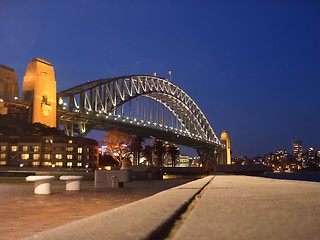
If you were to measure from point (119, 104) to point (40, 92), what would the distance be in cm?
2784

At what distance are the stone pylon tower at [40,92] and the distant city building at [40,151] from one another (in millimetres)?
5994

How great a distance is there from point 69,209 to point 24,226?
2.05 meters

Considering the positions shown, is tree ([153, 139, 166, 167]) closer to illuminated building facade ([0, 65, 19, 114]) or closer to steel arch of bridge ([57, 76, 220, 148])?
steel arch of bridge ([57, 76, 220, 148])

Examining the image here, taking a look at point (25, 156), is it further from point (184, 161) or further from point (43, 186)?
point (184, 161)

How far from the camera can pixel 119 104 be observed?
305ft

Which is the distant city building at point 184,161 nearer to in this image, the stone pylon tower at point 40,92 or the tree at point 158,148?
the tree at point 158,148

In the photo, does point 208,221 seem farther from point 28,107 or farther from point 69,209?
point 28,107

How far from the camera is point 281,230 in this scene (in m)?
2.08

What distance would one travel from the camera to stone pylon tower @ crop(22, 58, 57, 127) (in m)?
66.8

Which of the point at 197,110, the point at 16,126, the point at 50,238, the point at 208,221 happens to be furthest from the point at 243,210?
the point at 197,110

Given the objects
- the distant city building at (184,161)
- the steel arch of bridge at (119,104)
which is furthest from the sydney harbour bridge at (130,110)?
the distant city building at (184,161)

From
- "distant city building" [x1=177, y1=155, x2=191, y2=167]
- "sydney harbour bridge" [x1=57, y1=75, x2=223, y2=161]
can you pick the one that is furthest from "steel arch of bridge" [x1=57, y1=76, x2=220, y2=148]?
"distant city building" [x1=177, y1=155, x2=191, y2=167]

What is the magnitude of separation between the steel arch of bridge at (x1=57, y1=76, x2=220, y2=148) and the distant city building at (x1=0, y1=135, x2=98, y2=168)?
11311mm

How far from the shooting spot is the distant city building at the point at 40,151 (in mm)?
61125
